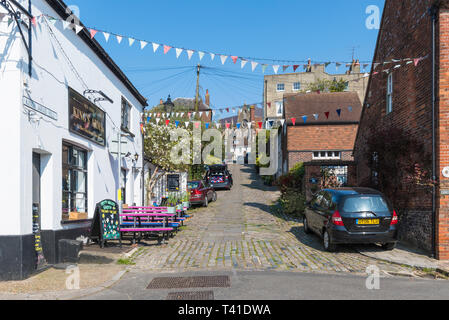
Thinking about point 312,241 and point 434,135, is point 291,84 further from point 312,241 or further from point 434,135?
point 434,135

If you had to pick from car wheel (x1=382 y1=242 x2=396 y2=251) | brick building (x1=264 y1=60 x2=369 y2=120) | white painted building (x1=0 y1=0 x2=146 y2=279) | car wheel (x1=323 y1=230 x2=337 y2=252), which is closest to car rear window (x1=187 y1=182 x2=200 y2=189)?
white painted building (x1=0 y1=0 x2=146 y2=279)

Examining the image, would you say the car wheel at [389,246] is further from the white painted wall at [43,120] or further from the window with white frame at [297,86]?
the window with white frame at [297,86]

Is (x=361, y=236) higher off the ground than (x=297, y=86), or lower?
lower

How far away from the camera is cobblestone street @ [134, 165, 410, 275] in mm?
8125

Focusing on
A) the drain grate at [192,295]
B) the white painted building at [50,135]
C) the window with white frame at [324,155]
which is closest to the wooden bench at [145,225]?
the white painted building at [50,135]

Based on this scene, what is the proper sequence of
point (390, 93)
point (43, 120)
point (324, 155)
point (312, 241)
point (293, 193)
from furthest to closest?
point (324, 155), point (293, 193), point (390, 93), point (312, 241), point (43, 120)

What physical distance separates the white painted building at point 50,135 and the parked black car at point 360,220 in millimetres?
6440

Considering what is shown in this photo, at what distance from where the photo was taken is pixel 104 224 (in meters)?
9.74

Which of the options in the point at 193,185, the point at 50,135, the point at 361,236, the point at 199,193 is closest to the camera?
the point at 50,135

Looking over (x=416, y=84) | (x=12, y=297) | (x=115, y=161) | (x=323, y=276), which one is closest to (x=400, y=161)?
(x=416, y=84)

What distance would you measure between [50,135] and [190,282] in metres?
4.38

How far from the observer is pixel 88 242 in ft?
32.9

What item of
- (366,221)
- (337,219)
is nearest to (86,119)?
(337,219)
